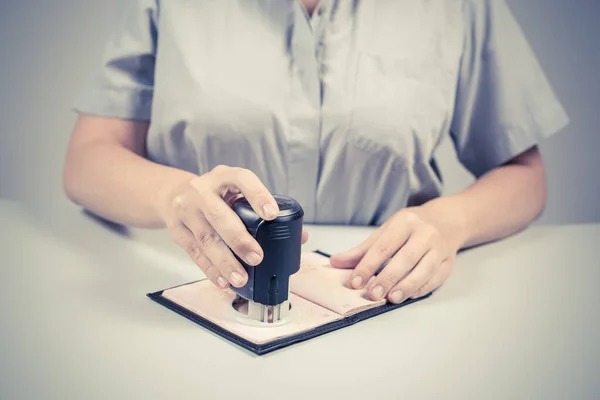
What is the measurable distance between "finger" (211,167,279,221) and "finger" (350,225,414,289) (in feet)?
0.59

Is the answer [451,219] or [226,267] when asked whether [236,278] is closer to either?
[226,267]

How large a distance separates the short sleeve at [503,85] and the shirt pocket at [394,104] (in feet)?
0.26

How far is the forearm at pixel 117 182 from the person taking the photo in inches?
31.4

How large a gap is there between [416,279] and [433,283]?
1.4 inches

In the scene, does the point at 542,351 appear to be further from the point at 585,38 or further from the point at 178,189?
the point at 585,38

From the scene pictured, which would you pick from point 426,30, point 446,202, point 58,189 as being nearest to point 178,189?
point 446,202

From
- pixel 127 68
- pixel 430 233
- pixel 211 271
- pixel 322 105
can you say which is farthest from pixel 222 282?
pixel 127 68

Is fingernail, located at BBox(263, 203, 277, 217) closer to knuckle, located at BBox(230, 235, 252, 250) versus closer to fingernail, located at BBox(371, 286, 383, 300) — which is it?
knuckle, located at BBox(230, 235, 252, 250)

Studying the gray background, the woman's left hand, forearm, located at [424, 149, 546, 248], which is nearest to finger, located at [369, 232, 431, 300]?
the woman's left hand

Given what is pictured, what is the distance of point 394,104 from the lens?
0.92 meters

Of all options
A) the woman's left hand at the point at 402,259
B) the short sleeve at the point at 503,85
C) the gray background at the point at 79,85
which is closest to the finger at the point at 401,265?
the woman's left hand at the point at 402,259

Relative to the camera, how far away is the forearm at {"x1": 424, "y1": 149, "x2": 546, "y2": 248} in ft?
2.75

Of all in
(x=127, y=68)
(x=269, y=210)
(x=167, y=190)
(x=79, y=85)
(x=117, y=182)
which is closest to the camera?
(x=269, y=210)

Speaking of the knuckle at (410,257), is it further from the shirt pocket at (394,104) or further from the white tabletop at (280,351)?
the shirt pocket at (394,104)
